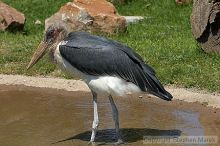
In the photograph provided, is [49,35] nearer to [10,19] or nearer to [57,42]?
[57,42]

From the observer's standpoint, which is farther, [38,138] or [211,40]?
[211,40]

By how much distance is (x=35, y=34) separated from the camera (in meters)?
11.5

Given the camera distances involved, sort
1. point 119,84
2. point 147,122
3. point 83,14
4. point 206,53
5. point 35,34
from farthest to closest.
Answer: point 35,34, point 83,14, point 206,53, point 147,122, point 119,84

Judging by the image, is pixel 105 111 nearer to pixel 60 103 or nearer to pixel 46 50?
pixel 60 103

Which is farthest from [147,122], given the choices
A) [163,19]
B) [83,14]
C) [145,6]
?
[145,6]

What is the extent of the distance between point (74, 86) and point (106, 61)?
2.38 metres

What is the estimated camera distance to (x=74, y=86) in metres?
8.05

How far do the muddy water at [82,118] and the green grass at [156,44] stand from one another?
0.78 meters

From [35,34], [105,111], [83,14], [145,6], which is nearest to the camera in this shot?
[105,111]

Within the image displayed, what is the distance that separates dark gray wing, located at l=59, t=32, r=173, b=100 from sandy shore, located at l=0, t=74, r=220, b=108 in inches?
63.2

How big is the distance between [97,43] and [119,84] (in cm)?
47

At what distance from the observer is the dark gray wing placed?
569cm

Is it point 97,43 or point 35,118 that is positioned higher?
point 97,43

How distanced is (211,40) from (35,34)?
3788 millimetres
